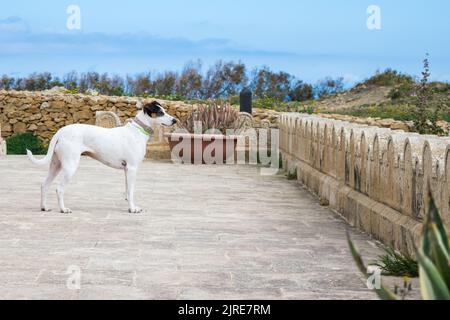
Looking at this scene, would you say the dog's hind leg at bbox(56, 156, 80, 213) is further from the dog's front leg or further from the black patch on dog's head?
the black patch on dog's head

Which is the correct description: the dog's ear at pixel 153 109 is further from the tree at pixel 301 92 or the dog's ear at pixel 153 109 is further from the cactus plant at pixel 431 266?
the tree at pixel 301 92

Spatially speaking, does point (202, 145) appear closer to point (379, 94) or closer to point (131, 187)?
point (131, 187)

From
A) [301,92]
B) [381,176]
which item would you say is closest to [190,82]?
[301,92]

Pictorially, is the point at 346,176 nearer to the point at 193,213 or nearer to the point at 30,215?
the point at 193,213

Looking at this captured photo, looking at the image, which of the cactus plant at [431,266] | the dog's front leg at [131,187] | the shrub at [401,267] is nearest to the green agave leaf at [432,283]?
the cactus plant at [431,266]

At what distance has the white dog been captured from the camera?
9.66 metres

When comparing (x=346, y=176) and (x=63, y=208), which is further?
(x=346, y=176)

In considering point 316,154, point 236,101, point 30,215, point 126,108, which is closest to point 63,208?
point 30,215

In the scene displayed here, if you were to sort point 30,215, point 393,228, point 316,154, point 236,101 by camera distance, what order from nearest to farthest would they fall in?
point 393,228
point 30,215
point 316,154
point 236,101

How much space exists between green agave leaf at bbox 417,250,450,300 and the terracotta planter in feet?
47.0

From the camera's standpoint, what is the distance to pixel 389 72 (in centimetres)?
4841

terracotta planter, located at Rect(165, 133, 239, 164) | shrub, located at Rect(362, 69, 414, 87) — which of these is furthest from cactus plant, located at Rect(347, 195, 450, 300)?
shrub, located at Rect(362, 69, 414, 87)

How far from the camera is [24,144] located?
78.0 ft

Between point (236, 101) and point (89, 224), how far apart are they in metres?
23.1
